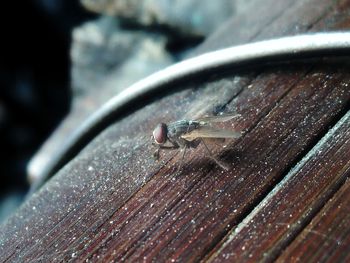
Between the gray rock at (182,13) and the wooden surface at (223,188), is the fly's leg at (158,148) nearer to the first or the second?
the wooden surface at (223,188)

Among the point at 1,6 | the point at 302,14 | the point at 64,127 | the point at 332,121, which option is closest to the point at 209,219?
the point at 332,121

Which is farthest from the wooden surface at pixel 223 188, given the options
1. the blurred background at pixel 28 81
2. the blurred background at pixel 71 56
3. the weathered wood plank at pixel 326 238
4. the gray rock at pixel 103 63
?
the blurred background at pixel 28 81

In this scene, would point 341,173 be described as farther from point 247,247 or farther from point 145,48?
point 145,48

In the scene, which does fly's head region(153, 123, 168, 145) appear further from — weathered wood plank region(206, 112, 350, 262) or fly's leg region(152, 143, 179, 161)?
weathered wood plank region(206, 112, 350, 262)

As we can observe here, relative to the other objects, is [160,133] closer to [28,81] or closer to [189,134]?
[189,134]

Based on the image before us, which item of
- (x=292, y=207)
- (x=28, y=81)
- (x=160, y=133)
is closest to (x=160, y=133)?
(x=160, y=133)

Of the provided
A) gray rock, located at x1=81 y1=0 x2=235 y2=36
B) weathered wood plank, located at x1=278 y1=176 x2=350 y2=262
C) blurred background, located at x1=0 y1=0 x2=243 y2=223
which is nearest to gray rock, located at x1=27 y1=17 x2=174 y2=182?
blurred background, located at x1=0 y1=0 x2=243 y2=223
